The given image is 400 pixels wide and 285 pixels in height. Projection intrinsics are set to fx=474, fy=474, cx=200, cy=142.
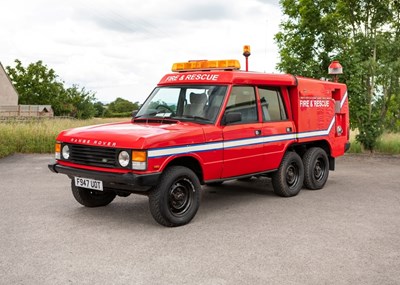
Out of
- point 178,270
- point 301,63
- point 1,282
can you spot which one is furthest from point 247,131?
point 301,63

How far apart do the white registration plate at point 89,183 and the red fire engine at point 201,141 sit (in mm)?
14

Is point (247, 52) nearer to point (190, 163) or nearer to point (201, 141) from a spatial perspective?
point (201, 141)

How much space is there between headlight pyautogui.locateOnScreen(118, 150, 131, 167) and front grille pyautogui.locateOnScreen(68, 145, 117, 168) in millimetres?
76

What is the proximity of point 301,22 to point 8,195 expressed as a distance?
1066 cm

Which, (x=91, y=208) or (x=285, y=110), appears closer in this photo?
(x=91, y=208)

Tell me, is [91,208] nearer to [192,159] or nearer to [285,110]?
[192,159]

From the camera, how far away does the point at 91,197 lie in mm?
7359

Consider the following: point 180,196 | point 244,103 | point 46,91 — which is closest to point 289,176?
point 244,103

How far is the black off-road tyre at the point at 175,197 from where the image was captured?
240 inches

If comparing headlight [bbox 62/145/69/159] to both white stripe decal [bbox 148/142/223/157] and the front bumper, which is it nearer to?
the front bumper

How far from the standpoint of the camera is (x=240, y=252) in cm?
521

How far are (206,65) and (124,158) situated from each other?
8.30ft

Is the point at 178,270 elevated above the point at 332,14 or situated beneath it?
situated beneath

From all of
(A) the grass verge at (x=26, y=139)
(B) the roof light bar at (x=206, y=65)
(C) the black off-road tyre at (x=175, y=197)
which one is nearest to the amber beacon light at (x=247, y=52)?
(B) the roof light bar at (x=206, y=65)
